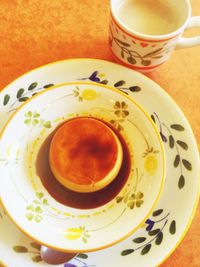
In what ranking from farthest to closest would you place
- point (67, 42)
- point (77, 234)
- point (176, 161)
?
point (67, 42)
point (176, 161)
point (77, 234)

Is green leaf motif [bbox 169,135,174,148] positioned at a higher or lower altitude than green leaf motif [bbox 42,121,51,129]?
higher

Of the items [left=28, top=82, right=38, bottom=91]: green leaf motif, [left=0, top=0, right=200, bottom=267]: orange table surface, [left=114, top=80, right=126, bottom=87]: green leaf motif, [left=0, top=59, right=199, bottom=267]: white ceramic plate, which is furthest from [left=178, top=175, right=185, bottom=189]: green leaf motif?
[left=28, top=82, right=38, bottom=91]: green leaf motif

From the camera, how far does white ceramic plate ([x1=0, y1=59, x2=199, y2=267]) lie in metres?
0.62

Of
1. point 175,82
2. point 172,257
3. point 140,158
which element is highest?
point 175,82

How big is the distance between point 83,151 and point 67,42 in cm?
27

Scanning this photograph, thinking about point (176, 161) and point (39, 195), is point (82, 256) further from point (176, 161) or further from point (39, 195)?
point (176, 161)

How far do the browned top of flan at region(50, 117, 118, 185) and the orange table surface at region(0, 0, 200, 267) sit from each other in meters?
0.18

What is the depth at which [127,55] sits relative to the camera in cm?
72

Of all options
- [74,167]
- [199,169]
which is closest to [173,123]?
[199,169]

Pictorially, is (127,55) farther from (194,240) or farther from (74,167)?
(194,240)

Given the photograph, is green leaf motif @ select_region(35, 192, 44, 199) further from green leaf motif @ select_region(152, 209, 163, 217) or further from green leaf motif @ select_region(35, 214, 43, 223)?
green leaf motif @ select_region(152, 209, 163, 217)

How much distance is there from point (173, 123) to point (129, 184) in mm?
148

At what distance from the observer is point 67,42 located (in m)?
0.82

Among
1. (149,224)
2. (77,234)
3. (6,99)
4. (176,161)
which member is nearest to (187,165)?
(176,161)
